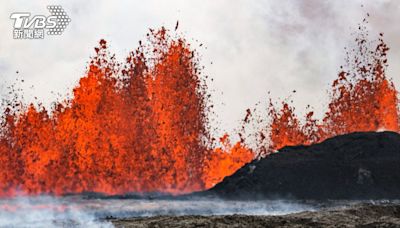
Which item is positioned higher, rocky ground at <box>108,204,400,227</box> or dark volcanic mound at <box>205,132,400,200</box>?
→ dark volcanic mound at <box>205,132,400,200</box>

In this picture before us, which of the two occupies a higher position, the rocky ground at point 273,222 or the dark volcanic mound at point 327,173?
the dark volcanic mound at point 327,173

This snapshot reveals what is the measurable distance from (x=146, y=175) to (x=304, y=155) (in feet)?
47.5

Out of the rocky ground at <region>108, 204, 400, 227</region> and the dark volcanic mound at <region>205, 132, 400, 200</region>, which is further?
the dark volcanic mound at <region>205, 132, 400, 200</region>

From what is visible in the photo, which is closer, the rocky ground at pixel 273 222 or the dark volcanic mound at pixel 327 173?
the rocky ground at pixel 273 222

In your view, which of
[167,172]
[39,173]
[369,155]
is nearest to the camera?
[369,155]

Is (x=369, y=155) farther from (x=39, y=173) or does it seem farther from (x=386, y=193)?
(x=39, y=173)

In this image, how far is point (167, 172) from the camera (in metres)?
44.3

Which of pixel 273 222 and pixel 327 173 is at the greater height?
pixel 327 173

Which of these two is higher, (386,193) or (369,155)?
(369,155)

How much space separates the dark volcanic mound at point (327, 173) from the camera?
103ft

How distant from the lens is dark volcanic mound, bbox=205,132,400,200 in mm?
31438

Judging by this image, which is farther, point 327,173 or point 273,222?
point 327,173

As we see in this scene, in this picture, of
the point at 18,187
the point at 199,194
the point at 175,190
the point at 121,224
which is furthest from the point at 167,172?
the point at 121,224

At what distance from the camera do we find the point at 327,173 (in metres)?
33.3
